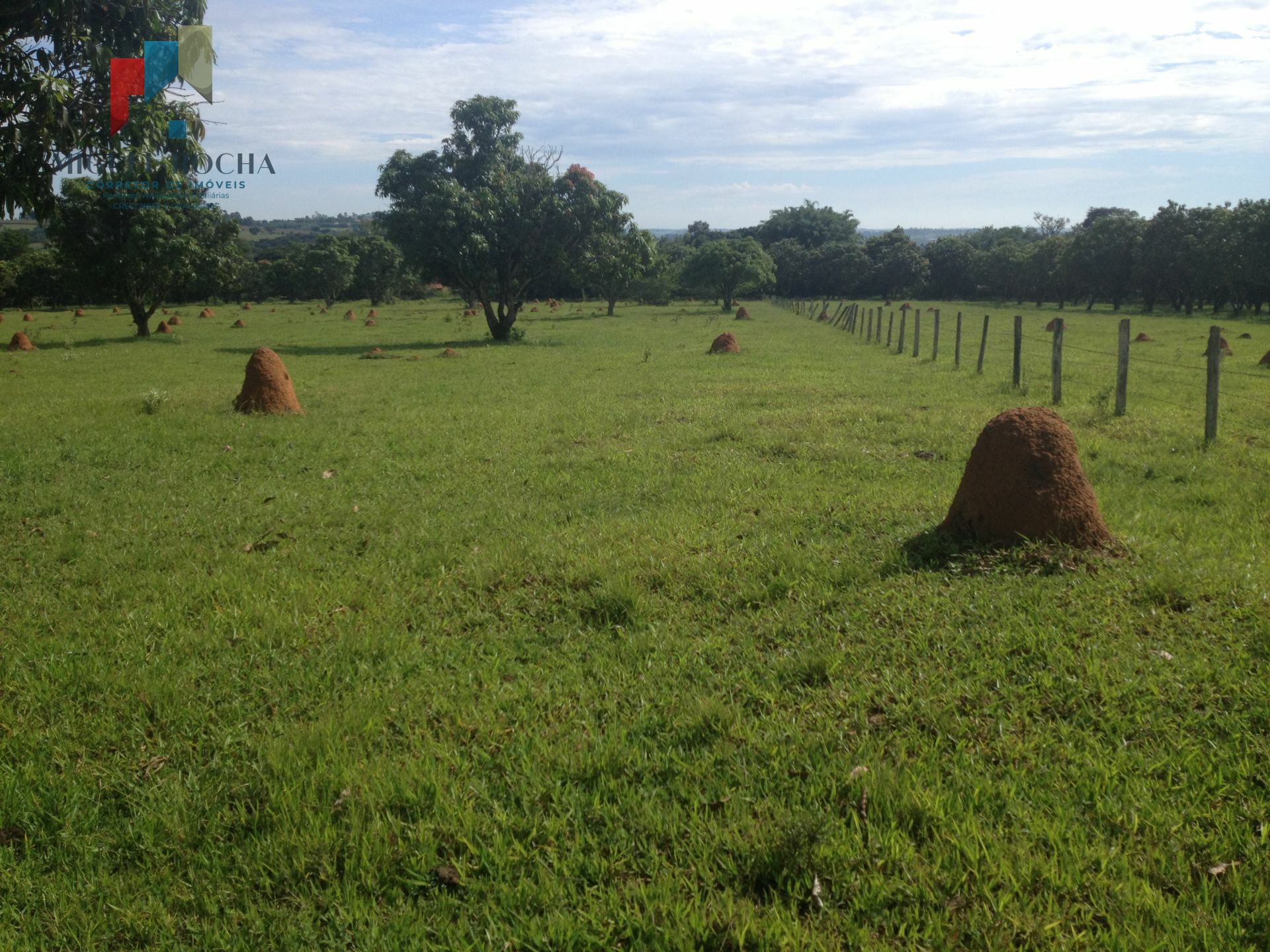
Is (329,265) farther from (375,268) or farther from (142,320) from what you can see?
(142,320)

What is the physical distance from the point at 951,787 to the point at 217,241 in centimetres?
3993

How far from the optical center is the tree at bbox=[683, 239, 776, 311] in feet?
216

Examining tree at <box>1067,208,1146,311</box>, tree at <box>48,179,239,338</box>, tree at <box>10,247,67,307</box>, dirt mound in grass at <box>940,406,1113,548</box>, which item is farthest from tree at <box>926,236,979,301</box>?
dirt mound in grass at <box>940,406,1113,548</box>

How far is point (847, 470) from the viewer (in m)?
10.1

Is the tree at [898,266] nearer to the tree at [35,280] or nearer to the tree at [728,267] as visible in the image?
the tree at [728,267]

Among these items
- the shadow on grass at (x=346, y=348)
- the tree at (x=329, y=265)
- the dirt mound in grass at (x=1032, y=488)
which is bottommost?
the dirt mound in grass at (x=1032, y=488)

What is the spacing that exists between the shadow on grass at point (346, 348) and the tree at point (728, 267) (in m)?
35.6

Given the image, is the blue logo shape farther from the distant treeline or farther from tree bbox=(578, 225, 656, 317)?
the distant treeline

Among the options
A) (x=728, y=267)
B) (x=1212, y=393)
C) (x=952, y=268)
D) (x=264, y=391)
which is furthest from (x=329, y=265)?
(x=952, y=268)

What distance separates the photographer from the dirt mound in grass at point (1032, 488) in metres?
6.35

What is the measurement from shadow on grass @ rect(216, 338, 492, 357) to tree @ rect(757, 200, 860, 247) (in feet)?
275

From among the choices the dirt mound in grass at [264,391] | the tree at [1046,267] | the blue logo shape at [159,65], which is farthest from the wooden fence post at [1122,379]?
the tree at [1046,267]

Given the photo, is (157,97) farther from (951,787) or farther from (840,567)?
(951,787)

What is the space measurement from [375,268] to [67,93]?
57723 millimetres
